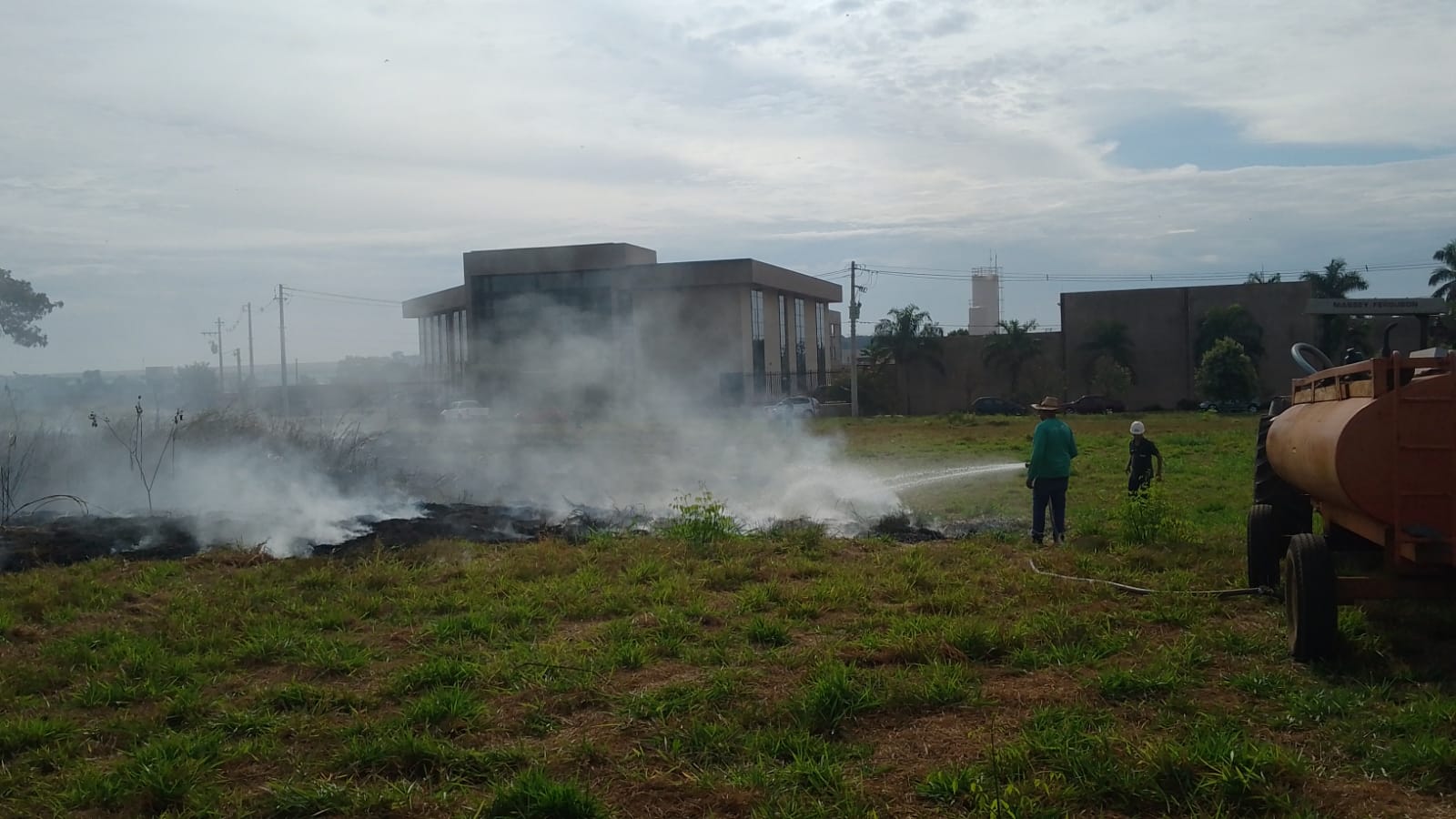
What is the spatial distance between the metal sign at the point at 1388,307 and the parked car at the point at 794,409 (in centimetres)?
2562

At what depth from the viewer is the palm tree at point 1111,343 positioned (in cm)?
5659

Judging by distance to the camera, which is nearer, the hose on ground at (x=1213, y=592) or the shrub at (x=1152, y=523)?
the hose on ground at (x=1213, y=592)

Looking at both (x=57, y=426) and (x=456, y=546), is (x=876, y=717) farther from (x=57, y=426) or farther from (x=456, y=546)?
(x=57, y=426)

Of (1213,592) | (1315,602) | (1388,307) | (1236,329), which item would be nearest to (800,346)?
(1236,329)

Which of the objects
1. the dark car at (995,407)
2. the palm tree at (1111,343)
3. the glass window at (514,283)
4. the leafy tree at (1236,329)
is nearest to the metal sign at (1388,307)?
the glass window at (514,283)

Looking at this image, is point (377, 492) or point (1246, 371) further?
point (1246, 371)

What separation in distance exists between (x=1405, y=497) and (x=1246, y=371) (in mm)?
47818

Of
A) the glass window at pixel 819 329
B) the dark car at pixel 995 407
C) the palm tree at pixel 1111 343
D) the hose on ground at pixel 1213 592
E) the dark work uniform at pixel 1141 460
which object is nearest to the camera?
the hose on ground at pixel 1213 592

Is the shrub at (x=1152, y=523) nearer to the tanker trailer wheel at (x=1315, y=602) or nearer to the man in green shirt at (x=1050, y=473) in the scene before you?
the man in green shirt at (x=1050, y=473)

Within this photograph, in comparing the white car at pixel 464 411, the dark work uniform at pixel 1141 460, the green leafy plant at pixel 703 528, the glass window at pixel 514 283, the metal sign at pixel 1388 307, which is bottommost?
the green leafy plant at pixel 703 528

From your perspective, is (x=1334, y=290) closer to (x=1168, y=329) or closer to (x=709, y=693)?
(x=1168, y=329)

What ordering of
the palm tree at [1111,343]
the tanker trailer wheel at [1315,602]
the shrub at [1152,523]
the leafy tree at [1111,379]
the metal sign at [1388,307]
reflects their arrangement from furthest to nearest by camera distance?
the palm tree at [1111,343]
the leafy tree at [1111,379]
the shrub at [1152,523]
the metal sign at [1388,307]
the tanker trailer wheel at [1315,602]

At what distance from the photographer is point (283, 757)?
5027mm

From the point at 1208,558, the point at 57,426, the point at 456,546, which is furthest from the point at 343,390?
the point at 1208,558
